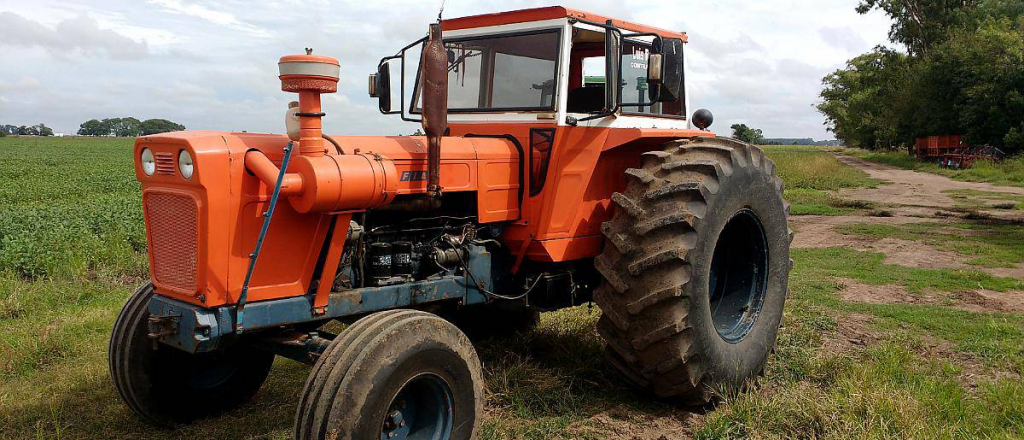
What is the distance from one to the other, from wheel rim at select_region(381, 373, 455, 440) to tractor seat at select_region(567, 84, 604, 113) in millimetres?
2192

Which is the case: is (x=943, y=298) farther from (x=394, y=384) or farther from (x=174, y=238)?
(x=174, y=238)

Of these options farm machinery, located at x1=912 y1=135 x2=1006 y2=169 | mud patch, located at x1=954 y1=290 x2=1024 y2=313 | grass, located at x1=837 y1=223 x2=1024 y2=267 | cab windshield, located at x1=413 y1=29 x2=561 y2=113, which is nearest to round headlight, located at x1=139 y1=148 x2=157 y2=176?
cab windshield, located at x1=413 y1=29 x2=561 y2=113

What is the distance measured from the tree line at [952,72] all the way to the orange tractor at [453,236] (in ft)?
95.8

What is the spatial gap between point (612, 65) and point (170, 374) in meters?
3.21

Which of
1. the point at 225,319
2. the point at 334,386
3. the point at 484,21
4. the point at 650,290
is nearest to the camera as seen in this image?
the point at 334,386

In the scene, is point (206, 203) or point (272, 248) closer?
point (206, 203)

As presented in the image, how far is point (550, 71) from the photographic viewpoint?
4645 millimetres

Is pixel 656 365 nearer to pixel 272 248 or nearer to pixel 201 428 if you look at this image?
pixel 272 248

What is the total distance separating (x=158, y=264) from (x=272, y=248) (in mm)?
579

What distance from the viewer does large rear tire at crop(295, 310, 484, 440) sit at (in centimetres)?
325

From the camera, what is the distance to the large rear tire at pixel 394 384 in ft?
10.7

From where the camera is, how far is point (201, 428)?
4.47 meters

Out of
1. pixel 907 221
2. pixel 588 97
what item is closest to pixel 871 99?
pixel 907 221

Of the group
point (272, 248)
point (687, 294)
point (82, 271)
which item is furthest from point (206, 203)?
point (82, 271)
